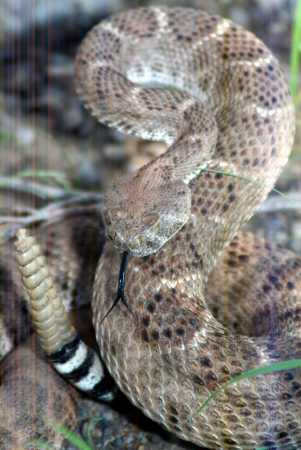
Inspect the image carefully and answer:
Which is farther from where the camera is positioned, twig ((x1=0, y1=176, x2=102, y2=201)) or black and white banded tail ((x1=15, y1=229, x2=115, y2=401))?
twig ((x1=0, y1=176, x2=102, y2=201))

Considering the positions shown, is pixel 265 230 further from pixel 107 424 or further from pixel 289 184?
pixel 107 424

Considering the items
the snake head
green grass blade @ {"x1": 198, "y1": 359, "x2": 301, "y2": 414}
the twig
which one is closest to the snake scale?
the snake head

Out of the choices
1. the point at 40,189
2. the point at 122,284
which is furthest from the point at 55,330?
the point at 40,189

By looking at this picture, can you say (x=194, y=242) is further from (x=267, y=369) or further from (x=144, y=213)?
(x=267, y=369)

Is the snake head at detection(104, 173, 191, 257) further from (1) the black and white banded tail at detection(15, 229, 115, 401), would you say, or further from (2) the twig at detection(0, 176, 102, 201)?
(2) the twig at detection(0, 176, 102, 201)

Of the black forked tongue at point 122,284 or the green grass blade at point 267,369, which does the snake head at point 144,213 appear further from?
the green grass blade at point 267,369

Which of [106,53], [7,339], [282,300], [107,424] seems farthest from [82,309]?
[106,53]

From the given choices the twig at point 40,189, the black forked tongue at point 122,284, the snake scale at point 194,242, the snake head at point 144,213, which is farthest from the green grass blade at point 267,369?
the twig at point 40,189
